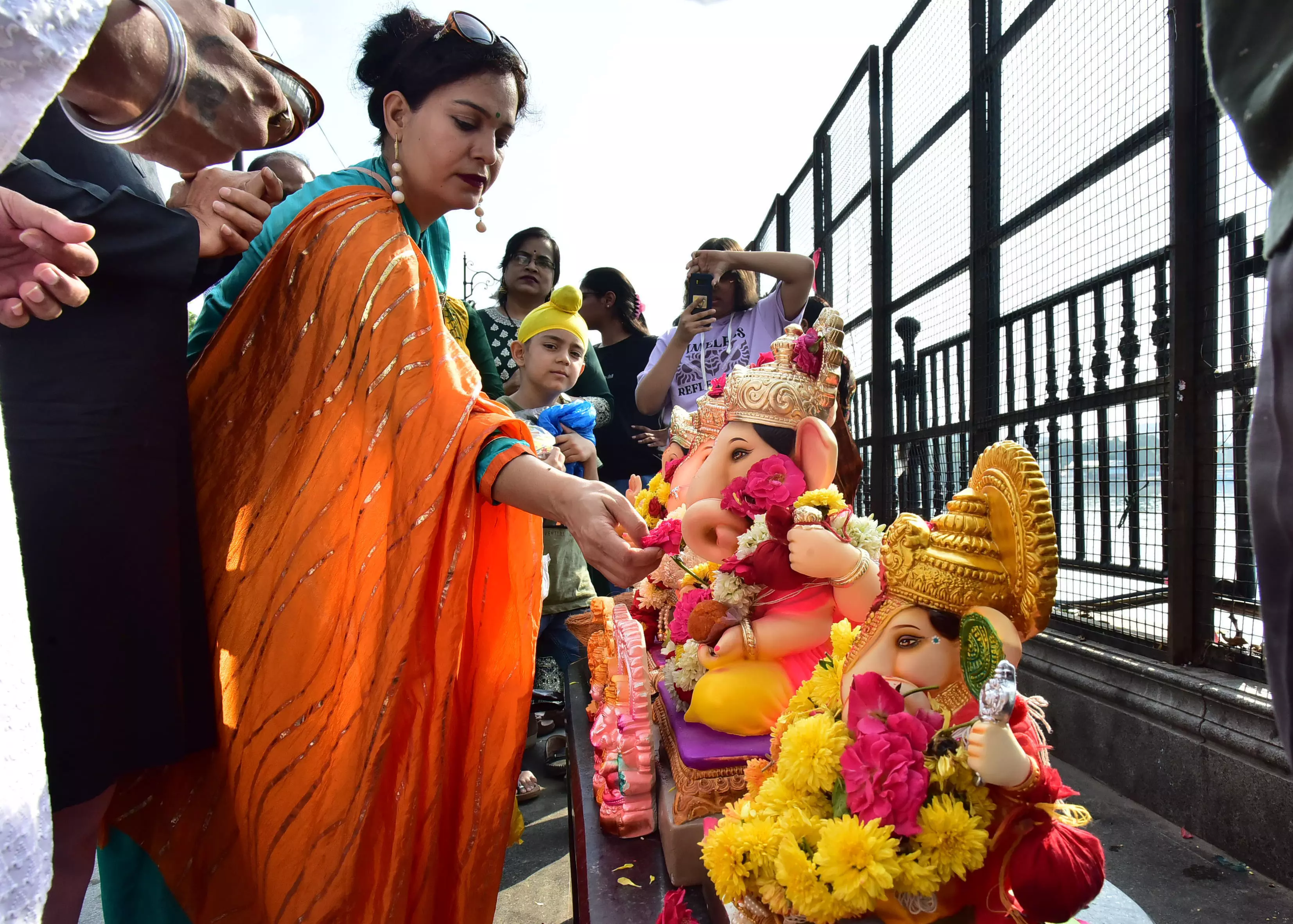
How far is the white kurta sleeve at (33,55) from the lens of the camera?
1.59 feet

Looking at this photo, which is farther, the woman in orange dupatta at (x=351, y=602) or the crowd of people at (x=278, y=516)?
the woman in orange dupatta at (x=351, y=602)

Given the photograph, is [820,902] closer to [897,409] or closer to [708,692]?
[708,692]

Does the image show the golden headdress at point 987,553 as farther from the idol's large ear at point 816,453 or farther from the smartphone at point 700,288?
the smartphone at point 700,288

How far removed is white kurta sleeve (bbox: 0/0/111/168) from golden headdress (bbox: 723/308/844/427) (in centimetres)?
158

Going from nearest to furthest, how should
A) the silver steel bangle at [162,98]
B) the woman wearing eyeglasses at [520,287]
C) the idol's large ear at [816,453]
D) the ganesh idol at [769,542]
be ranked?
the silver steel bangle at [162,98] → the ganesh idol at [769,542] → the idol's large ear at [816,453] → the woman wearing eyeglasses at [520,287]

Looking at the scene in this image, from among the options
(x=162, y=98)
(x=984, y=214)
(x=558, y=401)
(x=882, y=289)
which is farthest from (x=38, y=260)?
(x=882, y=289)

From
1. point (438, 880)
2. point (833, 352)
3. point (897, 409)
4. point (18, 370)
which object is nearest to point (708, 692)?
point (438, 880)

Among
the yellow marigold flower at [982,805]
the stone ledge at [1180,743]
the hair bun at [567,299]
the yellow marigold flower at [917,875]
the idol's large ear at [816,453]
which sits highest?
the hair bun at [567,299]

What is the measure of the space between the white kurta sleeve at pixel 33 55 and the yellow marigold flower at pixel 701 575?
5.53 ft

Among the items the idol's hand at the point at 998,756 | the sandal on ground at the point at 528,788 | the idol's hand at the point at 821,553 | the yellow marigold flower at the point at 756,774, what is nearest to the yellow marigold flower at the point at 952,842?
the idol's hand at the point at 998,756

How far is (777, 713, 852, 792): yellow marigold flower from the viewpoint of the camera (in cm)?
Result: 116

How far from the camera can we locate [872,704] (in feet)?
3.74

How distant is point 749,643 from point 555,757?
201cm

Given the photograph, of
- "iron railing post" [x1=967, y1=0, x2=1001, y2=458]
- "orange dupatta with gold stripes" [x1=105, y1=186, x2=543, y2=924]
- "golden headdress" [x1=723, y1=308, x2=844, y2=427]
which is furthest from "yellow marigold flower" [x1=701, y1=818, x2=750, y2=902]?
"iron railing post" [x1=967, y1=0, x2=1001, y2=458]
